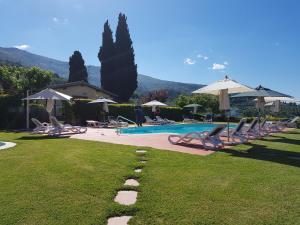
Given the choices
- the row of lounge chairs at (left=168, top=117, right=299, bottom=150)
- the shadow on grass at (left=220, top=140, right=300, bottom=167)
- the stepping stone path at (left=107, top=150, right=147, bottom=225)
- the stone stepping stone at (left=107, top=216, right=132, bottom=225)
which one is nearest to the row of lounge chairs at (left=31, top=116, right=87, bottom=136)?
the row of lounge chairs at (left=168, top=117, right=299, bottom=150)

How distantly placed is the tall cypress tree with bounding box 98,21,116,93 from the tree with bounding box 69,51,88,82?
547cm

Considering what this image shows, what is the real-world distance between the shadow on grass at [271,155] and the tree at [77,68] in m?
45.3

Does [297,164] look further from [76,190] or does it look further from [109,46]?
[109,46]

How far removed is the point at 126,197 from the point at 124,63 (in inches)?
1732

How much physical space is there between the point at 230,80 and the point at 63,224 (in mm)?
10325

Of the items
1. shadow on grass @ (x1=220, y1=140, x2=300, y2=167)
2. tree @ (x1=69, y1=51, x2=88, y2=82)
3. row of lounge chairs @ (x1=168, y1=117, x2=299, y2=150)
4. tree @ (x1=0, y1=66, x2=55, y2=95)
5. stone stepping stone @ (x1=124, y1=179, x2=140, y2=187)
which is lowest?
stone stepping stone @ (x1=124, y1=179, x2=140, y2=187)

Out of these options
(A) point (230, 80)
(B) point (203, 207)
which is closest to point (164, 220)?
(B) point (203, 207)

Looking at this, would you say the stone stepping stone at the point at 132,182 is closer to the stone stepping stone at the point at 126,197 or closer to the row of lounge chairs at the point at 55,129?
the stone stepping stone at the point at 126,197

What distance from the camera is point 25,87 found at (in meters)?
49.0

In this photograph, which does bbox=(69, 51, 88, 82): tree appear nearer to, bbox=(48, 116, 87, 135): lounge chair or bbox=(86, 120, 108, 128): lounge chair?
bbox=(86, 120, 108, 128): lounge chair

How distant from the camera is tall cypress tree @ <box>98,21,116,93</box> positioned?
4812 centimetres

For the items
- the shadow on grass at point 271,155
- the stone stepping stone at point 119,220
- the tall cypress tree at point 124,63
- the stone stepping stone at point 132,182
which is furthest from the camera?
the tall cypress tree at point 124,63

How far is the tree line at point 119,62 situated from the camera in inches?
1884

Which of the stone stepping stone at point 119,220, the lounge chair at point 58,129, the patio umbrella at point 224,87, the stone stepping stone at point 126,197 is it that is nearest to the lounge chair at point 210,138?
the patio umbrella at point 224,87
